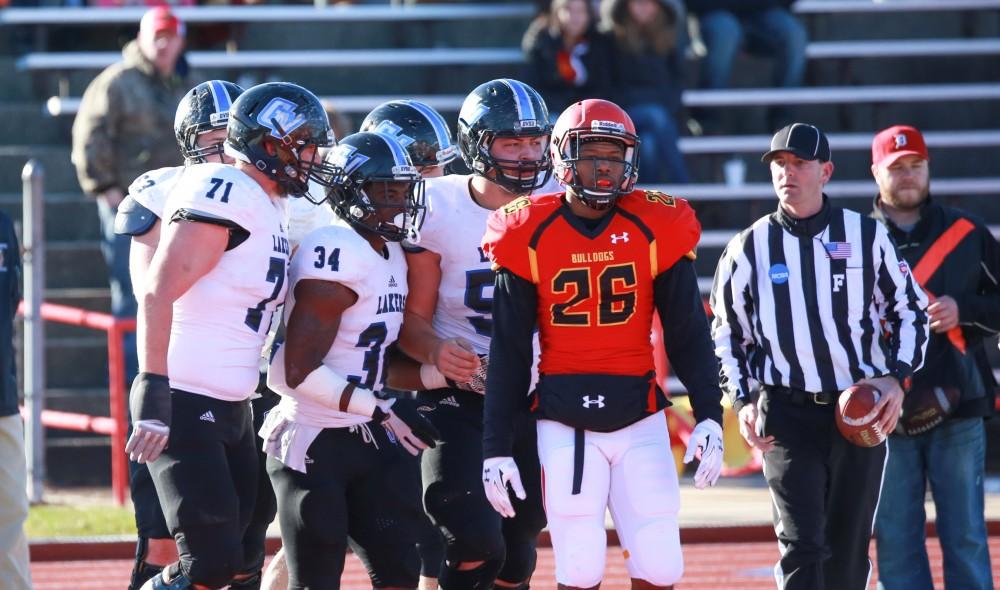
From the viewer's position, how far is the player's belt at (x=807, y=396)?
5.49 metres

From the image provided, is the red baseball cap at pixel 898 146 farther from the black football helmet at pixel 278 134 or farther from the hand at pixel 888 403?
the black football helmet at pixel 278 134

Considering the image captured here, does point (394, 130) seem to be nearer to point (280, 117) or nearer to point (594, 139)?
point (280, 117)

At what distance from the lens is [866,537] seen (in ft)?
18.0

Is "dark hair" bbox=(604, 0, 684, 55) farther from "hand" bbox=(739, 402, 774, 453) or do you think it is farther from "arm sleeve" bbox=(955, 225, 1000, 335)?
"hand" bbox=(739, 402, 774, 453)

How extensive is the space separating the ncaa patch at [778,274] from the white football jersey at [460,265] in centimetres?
97

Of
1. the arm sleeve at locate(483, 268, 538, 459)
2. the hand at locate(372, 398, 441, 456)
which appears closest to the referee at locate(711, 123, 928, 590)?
the arm sleeve at locate(483, 268, 538, 459)

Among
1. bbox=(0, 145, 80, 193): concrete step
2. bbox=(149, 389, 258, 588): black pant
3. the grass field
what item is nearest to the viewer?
bbox=(149, 389, 258, 588): black pant

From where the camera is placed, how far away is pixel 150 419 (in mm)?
4453

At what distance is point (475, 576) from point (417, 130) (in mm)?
1578

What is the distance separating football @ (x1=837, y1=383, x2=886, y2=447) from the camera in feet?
17.5

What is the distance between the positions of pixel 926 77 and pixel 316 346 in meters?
8.54

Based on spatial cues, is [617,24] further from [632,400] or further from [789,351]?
[632,400]

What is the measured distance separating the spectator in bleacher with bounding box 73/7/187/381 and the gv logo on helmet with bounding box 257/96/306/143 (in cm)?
478

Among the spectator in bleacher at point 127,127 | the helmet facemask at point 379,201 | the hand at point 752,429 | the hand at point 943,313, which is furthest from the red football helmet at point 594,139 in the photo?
the spectator in bleacher at point 127,127
